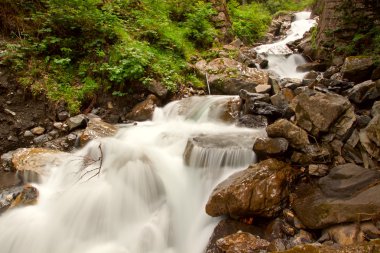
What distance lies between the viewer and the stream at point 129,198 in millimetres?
3996

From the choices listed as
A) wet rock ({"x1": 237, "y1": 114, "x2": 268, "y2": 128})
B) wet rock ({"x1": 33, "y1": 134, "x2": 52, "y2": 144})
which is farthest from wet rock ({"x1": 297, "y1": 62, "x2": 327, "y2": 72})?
wet rock ({"x1": 33, "y1": 134, "x2": 52, "y2": 144})

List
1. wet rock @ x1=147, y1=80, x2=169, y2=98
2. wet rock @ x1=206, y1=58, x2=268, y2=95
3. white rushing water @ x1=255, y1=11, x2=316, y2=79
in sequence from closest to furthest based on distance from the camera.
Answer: wet rock @ x1=147, y1=80, x2=169, y2=98 < wet rock @ x1=206, y1=58, x2=268, y2=95 < white rushing water @ x1=255, y1=11, x2=316, y2=79

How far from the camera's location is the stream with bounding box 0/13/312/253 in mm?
3996

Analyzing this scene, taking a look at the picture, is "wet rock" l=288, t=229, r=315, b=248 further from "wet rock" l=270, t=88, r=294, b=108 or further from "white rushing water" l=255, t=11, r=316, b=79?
"white rushing water" l=255, t=11, r=316, b=79

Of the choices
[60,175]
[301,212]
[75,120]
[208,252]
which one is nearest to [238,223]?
[208,252]

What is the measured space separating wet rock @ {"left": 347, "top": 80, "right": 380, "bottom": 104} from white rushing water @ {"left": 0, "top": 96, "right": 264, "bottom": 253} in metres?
1.60

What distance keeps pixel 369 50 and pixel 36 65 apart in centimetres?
771

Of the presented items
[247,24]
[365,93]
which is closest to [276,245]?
[365,93]

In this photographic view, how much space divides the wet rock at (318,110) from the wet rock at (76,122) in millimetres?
4369

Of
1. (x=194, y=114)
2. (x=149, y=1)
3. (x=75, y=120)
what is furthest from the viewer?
(x=149, y=1)

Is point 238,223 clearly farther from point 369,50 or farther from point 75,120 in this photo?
point 369,50

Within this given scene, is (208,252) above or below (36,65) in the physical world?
below

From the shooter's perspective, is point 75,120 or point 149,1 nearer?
point 75,120

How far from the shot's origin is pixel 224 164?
454 centimetres
